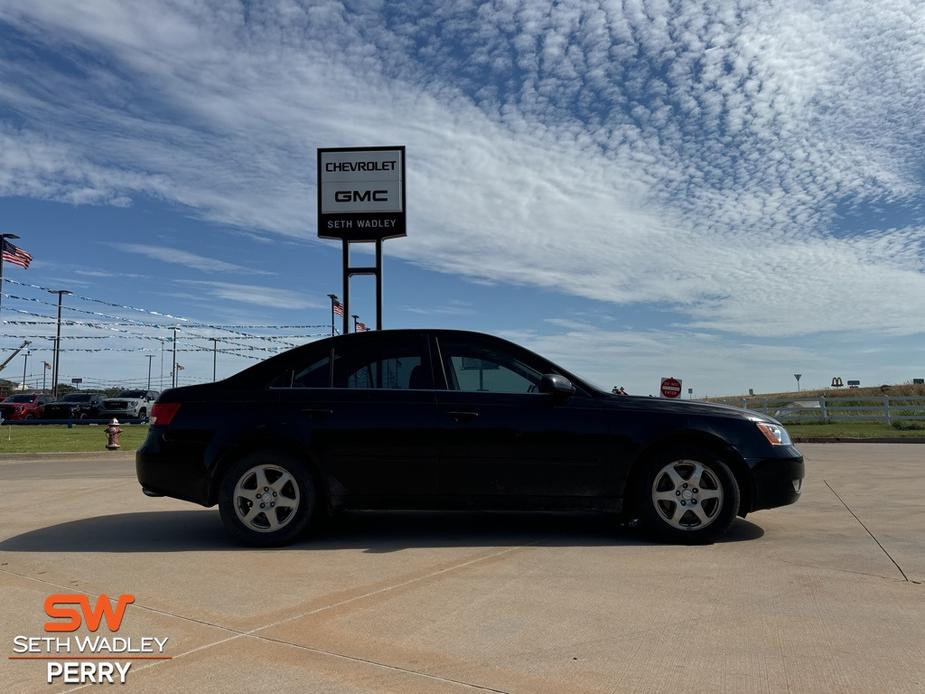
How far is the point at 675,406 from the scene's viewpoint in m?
5.64

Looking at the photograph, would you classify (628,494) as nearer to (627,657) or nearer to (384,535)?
(384,535)

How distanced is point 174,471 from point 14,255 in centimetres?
3365

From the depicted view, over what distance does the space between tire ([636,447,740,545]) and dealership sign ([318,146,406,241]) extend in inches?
434

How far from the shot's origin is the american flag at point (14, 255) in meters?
33.2

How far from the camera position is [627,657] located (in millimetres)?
3213

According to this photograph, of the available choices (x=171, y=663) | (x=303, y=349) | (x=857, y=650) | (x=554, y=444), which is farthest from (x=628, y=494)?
(x=171, y=663)

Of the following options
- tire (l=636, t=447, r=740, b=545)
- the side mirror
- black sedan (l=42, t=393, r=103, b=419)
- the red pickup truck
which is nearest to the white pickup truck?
black sedan (l=42, t=393, r=103, b=419)

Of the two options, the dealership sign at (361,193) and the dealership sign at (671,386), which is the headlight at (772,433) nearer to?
the dealership sign at (361,193)

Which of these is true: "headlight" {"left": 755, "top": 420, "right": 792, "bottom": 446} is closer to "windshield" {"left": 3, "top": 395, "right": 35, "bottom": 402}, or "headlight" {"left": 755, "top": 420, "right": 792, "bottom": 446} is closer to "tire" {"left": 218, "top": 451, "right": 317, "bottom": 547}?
"tire" {"left": 218, "top": 451, "right": 317, "bottom": 547}

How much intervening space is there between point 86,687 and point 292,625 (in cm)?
96

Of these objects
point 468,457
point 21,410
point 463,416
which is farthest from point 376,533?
point 21,410

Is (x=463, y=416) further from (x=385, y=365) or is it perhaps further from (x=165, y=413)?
(x=165, y=413)

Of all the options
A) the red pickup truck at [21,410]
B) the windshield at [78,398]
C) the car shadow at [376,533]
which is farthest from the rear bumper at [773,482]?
the windshield at [78,398]

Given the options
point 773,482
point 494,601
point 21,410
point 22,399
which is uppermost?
point 22,399
